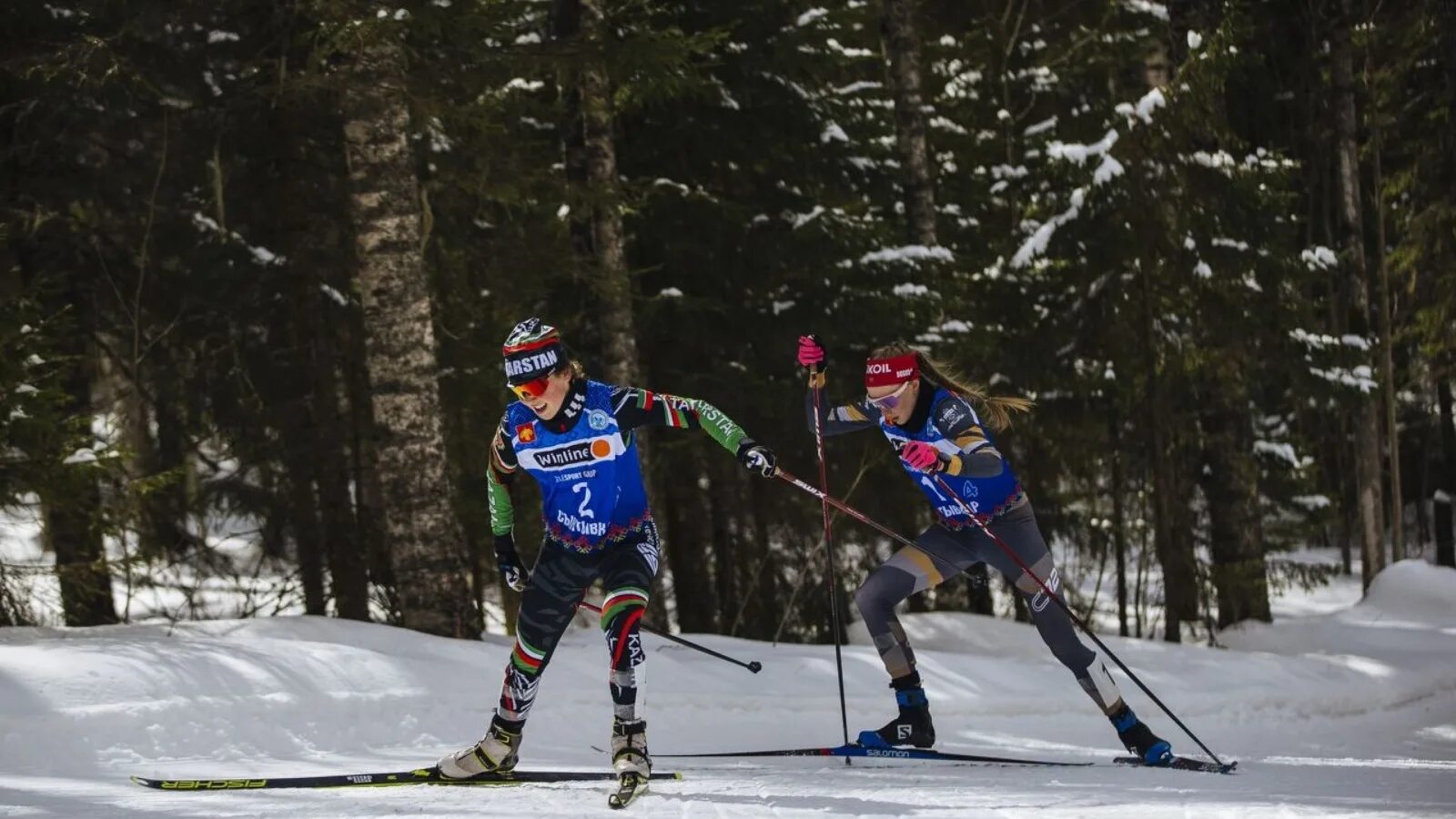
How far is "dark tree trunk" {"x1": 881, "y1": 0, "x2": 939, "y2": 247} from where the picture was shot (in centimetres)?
1461

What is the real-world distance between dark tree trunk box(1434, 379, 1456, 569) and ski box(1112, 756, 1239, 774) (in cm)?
1600

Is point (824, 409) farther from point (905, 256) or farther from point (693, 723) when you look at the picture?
point (905, 256)

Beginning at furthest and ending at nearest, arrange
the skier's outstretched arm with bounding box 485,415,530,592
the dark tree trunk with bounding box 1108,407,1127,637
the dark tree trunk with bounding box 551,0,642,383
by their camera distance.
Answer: the dark tree trunk with bounding box 1108,407,1127,637
the dark tree trunk with bounding box 551,0,642,383
the skier's outstretched arm with bounding box 485,415,530,592

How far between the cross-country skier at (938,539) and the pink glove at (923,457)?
19cm

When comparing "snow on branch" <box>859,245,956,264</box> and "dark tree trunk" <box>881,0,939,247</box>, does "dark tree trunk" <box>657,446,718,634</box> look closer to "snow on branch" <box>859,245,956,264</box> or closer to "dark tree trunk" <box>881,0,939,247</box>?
"snow on branch" <box>859,245,956,264</box>

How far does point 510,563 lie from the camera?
6.37 metres

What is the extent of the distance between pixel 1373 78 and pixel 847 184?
8.00 metres

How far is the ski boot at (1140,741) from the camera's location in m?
6.92

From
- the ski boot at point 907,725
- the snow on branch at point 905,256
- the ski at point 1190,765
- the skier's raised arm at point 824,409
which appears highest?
the snow on branch at point 905,256

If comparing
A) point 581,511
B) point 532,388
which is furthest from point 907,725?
point 532,388

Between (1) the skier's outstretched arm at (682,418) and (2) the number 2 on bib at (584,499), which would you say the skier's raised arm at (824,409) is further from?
(2) the number 2 on bib at (584,499)

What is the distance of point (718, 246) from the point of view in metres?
14.0

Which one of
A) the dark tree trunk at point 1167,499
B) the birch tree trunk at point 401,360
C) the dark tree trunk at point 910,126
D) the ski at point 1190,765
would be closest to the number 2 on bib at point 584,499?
the ski at point 1190,765

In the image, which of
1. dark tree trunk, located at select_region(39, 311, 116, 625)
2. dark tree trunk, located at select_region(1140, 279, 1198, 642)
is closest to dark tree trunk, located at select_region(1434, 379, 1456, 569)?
dark tree trunk, located at select_region(1140, 279, 1198, 642)
